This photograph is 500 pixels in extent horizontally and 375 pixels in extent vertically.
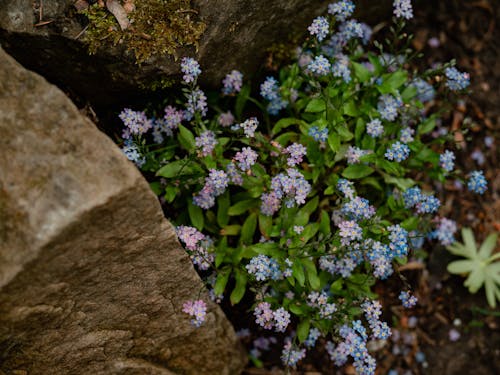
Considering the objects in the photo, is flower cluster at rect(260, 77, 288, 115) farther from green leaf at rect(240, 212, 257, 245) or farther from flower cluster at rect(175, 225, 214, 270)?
flower cluster at rect(175, 225, 214, 270)

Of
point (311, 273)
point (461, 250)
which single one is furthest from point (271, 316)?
point (461, 250)

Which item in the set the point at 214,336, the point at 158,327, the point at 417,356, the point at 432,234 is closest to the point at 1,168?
the point at 158,327

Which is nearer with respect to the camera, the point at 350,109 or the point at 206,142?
the point at 206,142

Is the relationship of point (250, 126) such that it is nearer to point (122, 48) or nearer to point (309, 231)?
point (309, 231)

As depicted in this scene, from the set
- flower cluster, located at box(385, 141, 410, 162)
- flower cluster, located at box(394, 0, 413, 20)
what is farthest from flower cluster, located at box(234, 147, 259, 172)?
flower cluster, located at box(394, 0, 413, 20)

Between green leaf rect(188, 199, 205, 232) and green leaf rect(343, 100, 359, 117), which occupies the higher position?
green leaf rect(343, 100, 359, 117)
